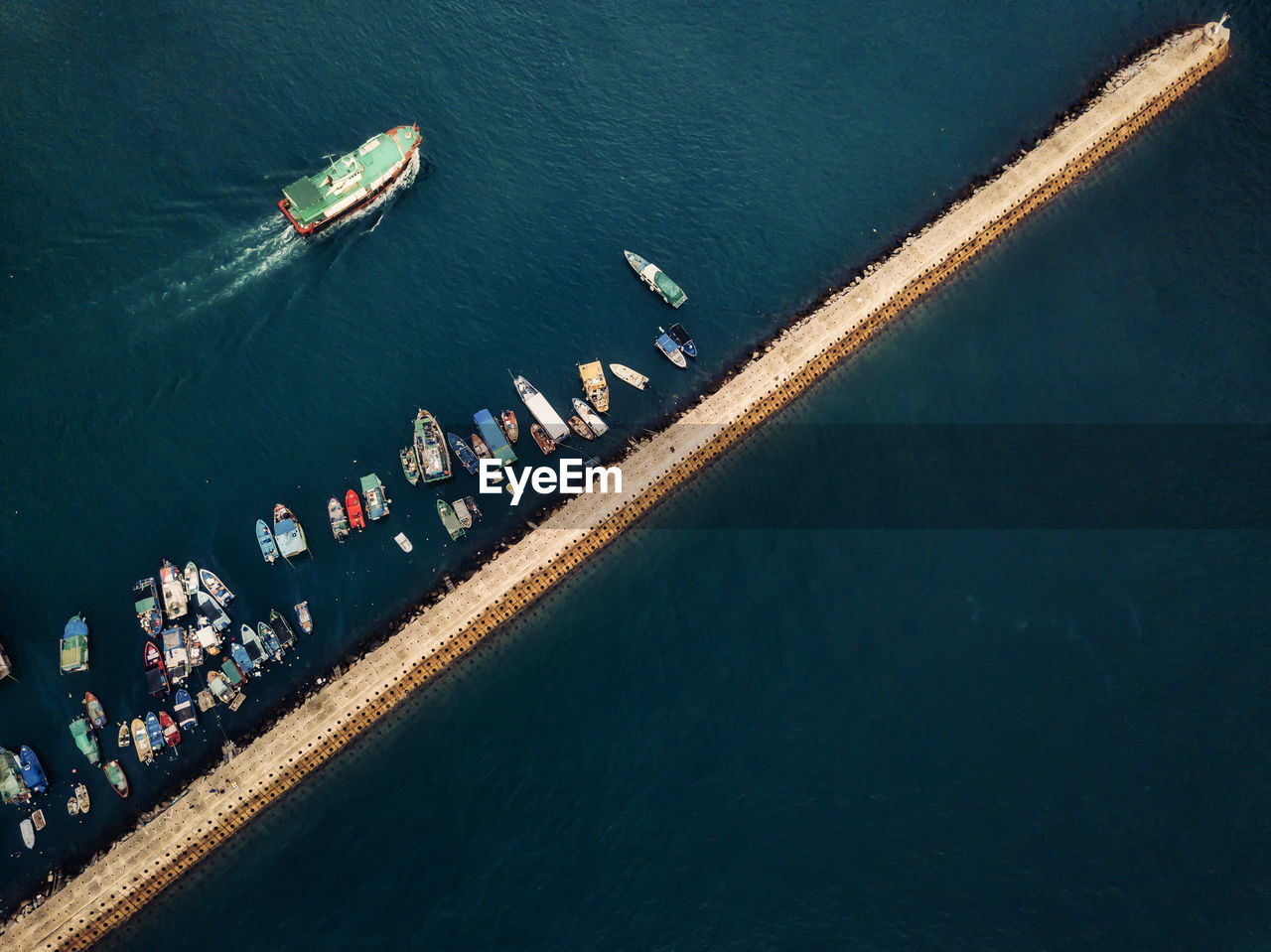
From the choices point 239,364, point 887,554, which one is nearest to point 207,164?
point 239,364

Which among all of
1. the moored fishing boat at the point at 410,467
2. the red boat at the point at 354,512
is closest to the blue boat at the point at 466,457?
the moored fishing boat at the point at 410,467

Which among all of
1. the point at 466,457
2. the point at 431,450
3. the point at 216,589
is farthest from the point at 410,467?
the point at 216,589

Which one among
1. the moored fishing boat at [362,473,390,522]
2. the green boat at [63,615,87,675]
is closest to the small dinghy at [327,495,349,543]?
the moored fishing boat at [362,473,390,522]

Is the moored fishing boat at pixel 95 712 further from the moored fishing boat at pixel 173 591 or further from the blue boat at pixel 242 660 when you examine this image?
the blue boat at pixel 242 660

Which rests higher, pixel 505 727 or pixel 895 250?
pixel 895 250

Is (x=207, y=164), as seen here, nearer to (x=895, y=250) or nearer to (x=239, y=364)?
(x=239, y=364)
